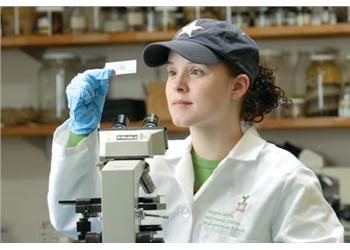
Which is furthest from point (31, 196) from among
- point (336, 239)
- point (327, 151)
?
point (336, 239)

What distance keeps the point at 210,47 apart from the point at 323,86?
1.41 m

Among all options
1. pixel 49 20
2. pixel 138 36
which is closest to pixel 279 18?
pixel 138 36

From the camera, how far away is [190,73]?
46.6 inches

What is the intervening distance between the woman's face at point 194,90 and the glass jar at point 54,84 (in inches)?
57.2

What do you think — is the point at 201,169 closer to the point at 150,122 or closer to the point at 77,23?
the point at 150,122

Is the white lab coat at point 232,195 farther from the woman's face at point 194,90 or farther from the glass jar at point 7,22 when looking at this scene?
the glass jar at point 7,22

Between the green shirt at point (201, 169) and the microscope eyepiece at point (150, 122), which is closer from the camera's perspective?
the microscope eyepiece at point (150, 122)

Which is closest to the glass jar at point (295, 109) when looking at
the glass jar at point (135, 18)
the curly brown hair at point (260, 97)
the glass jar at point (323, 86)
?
the glass jar at point (323, 86)

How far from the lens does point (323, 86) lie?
250 cm

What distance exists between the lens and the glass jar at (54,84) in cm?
260

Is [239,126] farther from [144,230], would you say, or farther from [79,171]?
[144,230]

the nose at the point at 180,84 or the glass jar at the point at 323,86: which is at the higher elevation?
the nose at the point at 180,84

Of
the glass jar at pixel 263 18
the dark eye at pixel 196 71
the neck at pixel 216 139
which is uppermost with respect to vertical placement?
the glass jar at pixel 263 18

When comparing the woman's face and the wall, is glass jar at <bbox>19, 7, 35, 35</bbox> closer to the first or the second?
the wall
